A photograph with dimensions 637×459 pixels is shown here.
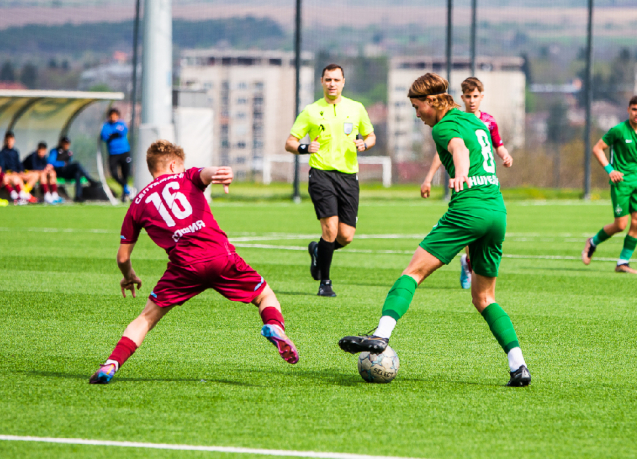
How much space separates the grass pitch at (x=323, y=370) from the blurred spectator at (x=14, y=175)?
1231 centimetres

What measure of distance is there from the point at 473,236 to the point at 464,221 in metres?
0.11

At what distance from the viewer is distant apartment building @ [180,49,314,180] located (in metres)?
36.6

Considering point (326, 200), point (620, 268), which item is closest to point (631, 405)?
point (326, 200)

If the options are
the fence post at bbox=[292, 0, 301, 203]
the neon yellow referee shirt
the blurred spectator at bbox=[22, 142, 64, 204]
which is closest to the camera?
the neon yellow referee shirt

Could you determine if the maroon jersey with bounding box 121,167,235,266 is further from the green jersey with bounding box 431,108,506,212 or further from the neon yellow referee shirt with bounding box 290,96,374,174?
the neon yellow referee shirt with bounding box 290,96,374,174

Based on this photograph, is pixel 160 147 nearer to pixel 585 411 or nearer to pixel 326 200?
pixel 585 411

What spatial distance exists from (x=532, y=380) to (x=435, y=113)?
1669 millimetres

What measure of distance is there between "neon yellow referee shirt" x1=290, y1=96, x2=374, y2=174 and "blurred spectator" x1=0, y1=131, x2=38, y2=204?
15087mm

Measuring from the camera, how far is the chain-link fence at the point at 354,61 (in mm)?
33312

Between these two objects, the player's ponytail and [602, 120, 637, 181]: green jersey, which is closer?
the player's ponytail

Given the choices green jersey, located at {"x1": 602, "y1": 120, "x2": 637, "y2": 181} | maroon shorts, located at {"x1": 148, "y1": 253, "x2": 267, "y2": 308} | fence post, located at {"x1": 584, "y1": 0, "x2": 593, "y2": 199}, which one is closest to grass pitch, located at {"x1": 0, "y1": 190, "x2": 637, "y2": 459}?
maroon shorts, located at {"x1": 148, "y1": 253, "x2": 267, "y2": 308}

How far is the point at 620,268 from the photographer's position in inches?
441

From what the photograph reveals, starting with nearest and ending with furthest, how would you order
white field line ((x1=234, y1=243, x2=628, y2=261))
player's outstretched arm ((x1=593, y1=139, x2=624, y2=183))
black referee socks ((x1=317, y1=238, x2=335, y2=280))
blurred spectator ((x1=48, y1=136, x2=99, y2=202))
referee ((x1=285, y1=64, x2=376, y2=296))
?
1. black referee socks ((x1=317, y1=238, x2=335, y2=280))
2. referee ((x1=285, y1=64, x2=376, y2=296))
3. player's outstretched arm ((x1=593, y1=139, x2=624, y2=183))
4. white field line ((x1=234, y1=243, x2=628, y2=261))
5. blurred spectator ((x1=48, y1=136, x2=99, y2=202))

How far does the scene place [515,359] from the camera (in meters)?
5.21
